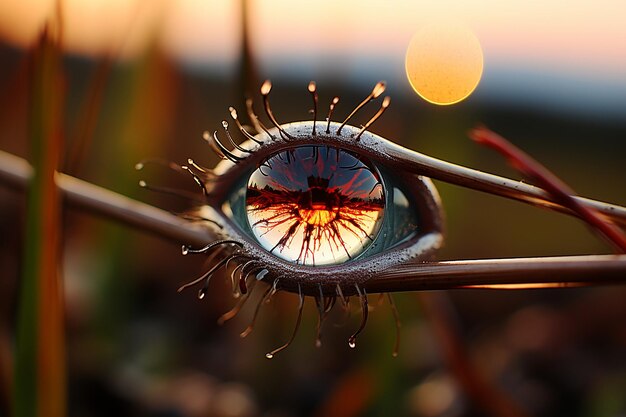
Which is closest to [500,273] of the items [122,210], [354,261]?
[354,261]

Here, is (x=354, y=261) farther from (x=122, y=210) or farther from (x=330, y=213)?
(x=122, y=210)

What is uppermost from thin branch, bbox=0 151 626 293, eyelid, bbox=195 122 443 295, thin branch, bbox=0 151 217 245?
thin branch, bbox=0 151 217 245

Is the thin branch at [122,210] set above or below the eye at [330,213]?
above

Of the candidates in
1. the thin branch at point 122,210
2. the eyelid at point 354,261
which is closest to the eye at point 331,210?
the eyelid at point 354,261

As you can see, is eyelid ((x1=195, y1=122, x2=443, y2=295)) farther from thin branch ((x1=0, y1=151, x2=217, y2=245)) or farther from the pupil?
thin branch ((x1=0, y1=151, x2=217, y2=245))

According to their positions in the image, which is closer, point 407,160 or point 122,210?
point 407,160

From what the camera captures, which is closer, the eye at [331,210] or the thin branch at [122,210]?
the eye at [331,210]

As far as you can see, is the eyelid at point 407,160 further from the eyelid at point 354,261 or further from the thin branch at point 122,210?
the thin branch at point 122,210

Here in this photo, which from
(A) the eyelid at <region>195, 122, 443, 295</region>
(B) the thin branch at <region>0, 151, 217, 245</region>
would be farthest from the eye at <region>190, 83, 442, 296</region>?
(B) the thin branch at <region>0, 151, 217, 245</region>

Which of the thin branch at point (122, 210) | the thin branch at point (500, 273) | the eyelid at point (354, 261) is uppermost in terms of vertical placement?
the thin branch at point (122, 210)
